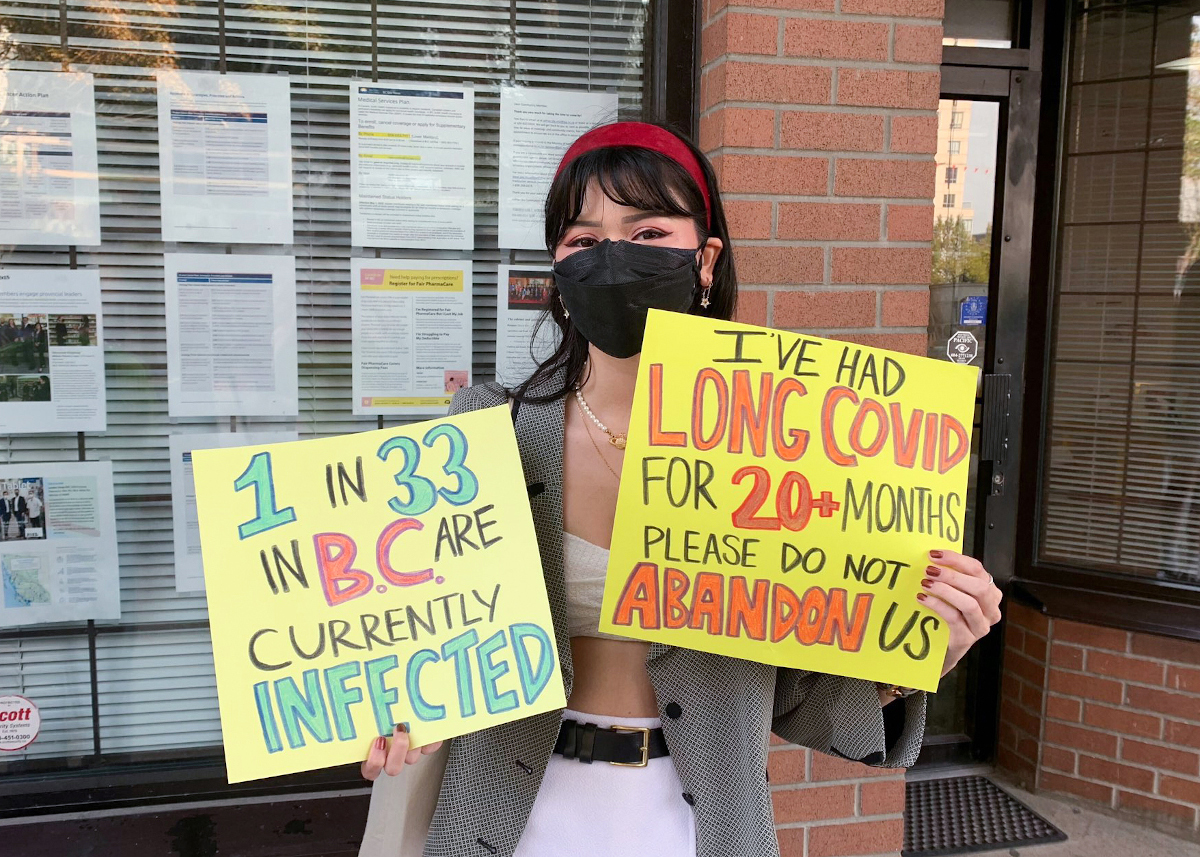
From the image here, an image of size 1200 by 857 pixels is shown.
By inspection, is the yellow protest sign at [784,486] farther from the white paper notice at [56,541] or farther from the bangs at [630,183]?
the white paper notice at [56,541]

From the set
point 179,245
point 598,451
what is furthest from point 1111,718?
point 179,245

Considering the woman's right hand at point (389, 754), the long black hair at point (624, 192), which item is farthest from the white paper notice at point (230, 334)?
the woman's right hand at point (389, 754)

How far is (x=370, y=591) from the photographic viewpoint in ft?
4.05

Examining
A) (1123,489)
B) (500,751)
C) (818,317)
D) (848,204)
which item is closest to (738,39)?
(848,204)

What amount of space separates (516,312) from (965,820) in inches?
107

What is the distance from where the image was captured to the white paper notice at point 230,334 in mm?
2447

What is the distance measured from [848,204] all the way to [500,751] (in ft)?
5.84

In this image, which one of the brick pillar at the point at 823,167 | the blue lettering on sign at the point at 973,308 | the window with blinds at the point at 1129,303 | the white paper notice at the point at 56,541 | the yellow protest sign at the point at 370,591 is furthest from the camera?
the blue lettering on sign at the point at 973,308

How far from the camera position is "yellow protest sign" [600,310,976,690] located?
1279 millimetres

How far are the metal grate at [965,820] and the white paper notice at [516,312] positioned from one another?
7.73 feet

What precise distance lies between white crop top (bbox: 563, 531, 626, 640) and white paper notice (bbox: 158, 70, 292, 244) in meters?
1.62

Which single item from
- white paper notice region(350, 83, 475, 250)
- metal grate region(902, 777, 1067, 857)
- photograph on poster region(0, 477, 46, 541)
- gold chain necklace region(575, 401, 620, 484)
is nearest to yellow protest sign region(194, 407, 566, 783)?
gold chain necklace region(575, 401, 620, 484)

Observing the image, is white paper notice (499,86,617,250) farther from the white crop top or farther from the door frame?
the door frame

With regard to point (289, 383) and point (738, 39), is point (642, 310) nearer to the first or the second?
point (738, 39)
